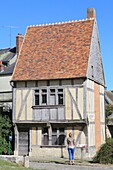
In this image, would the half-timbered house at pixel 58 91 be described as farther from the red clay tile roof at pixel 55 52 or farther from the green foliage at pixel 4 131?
the green foliage at pixel 4 131

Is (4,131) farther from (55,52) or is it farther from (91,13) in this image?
(91,13)

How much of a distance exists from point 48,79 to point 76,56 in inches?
105

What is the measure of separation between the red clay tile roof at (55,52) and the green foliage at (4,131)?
10.8 feet

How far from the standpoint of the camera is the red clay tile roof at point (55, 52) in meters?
27.1

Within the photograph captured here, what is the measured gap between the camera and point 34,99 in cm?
2745

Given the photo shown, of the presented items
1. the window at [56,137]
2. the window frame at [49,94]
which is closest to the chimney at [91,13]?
the window frame at [49,94]

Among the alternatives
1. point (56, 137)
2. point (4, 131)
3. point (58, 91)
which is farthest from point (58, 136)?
point (4, 131)

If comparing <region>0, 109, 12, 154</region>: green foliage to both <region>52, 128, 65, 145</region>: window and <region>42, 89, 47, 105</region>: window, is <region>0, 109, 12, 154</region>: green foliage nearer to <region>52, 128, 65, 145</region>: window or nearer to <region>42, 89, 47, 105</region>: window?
<region>42, 89, 47, 105</region>: window

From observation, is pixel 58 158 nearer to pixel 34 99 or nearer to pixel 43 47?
pixel 34 99

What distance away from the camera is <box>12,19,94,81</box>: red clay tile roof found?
88.9ft

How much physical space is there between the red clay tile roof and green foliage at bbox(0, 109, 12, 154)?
3291mm

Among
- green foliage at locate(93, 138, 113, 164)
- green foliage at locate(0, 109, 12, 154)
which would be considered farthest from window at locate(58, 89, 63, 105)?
green foliage at locate(93, 138, 113, 164)

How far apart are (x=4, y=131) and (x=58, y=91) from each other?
5.30 m

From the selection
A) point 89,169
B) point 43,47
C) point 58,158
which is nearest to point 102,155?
point 89,169
